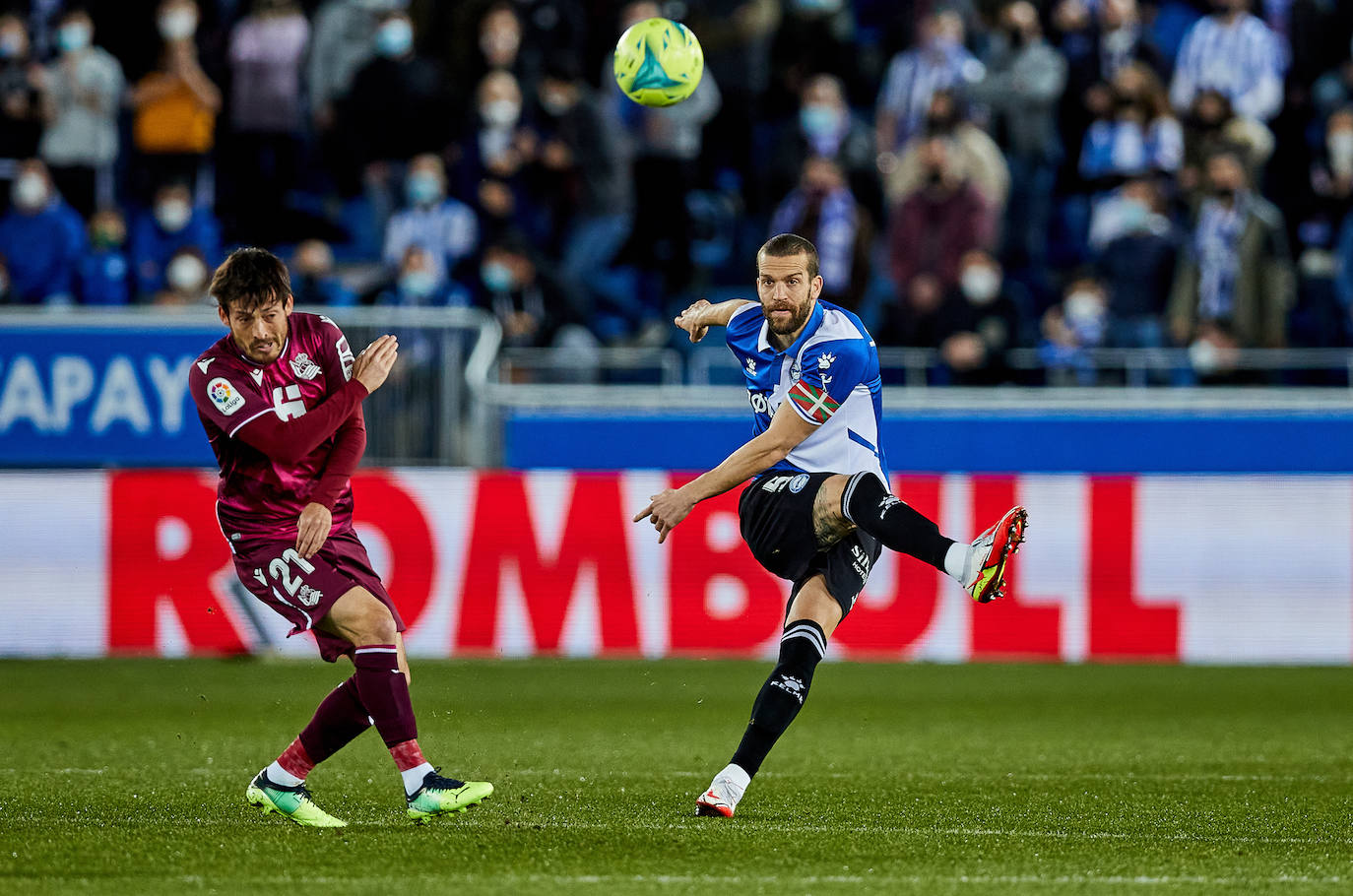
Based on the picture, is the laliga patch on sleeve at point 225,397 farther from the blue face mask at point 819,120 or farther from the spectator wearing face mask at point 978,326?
the blue face mask at point 819,120

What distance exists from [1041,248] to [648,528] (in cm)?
500

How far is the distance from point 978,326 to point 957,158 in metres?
1.62

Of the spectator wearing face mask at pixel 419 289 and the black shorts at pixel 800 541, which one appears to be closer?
the black shorts at pixel 800 541

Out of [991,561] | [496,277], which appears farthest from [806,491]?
[496,277]

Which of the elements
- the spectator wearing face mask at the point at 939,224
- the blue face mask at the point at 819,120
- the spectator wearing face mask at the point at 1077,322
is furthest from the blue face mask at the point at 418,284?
the spectator wearing face mask at the point at 1077,322

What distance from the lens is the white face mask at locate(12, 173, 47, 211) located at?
14.2 metres

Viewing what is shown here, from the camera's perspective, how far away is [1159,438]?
42.4 feet

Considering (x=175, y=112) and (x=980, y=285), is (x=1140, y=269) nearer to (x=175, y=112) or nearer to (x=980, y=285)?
(x=980, y=285)

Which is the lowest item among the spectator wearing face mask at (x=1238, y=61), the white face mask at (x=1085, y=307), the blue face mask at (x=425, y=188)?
the white face mask at (x=1085, y=307)

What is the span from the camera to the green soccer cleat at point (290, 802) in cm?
638

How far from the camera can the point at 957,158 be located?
14.4m

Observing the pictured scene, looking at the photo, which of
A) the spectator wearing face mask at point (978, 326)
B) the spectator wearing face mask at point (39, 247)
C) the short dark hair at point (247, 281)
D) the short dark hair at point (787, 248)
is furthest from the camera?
the spectator wearing face mask at point (39, 247)

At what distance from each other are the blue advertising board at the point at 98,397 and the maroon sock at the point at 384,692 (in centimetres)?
637

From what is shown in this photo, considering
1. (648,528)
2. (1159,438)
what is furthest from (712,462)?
(1159,438)
